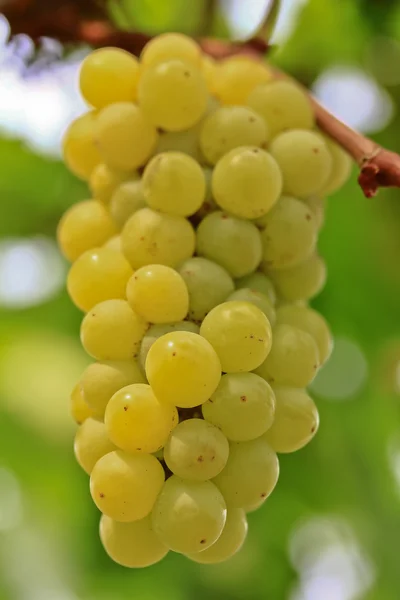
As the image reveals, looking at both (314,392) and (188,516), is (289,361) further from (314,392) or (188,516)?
(314,392)

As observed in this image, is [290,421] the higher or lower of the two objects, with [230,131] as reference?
lower

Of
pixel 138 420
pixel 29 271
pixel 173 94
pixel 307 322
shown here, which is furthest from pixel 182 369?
pixel 29 271

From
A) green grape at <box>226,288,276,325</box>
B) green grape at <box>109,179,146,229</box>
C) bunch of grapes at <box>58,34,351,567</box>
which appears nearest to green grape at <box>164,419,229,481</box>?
bunch of grapes at <box>58,34,351,567</box>

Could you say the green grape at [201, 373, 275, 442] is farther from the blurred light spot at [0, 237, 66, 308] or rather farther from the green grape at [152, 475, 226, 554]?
the blurred light spot at [0, 237, 66, 308]

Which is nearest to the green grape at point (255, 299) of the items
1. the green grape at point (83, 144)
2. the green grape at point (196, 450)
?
the green grape at point (196, 450)

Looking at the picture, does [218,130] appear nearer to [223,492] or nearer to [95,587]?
[223,492]

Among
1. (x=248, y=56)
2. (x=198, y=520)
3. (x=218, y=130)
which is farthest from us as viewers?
(x=248, y=56)

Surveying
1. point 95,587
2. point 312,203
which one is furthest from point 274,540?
point 312,203
